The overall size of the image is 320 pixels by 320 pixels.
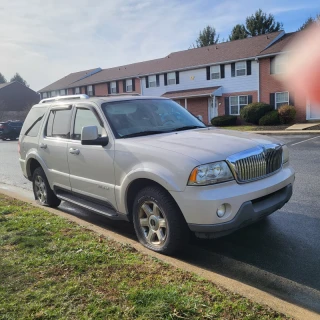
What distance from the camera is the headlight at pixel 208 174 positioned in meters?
3.46

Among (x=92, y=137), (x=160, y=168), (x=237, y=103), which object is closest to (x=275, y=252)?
(x=160, y=168)

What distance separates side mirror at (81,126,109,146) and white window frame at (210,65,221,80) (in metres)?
26.1

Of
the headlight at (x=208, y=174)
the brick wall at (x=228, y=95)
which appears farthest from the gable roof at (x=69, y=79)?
the headlight at (x=208, y=174)

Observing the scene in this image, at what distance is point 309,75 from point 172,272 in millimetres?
2101

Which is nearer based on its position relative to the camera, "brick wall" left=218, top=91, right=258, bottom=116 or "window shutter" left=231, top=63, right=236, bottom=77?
"brick wall" left=218, top=91, right=258, bottom=116

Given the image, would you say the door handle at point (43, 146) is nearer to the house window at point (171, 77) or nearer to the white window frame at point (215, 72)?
the white window frame at point (215, 72)

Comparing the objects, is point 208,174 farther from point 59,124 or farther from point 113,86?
point 113,86

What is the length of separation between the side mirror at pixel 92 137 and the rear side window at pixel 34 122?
6.56ft

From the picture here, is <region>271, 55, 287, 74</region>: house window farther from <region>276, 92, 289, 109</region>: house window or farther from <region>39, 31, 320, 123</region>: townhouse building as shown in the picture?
<region>276, 92, 289, 109</region>: house window

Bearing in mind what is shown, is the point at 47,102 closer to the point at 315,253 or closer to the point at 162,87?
the point at 315,253

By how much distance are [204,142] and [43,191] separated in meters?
3.54

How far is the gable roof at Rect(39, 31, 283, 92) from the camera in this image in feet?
90.7

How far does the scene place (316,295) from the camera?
119 inches

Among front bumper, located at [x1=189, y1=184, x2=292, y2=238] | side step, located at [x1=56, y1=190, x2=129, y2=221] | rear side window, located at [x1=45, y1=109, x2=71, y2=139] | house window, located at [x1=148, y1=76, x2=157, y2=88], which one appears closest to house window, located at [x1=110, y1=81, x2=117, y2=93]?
house window, located at [x1=148, y1=76, x2=157, y2=88]
